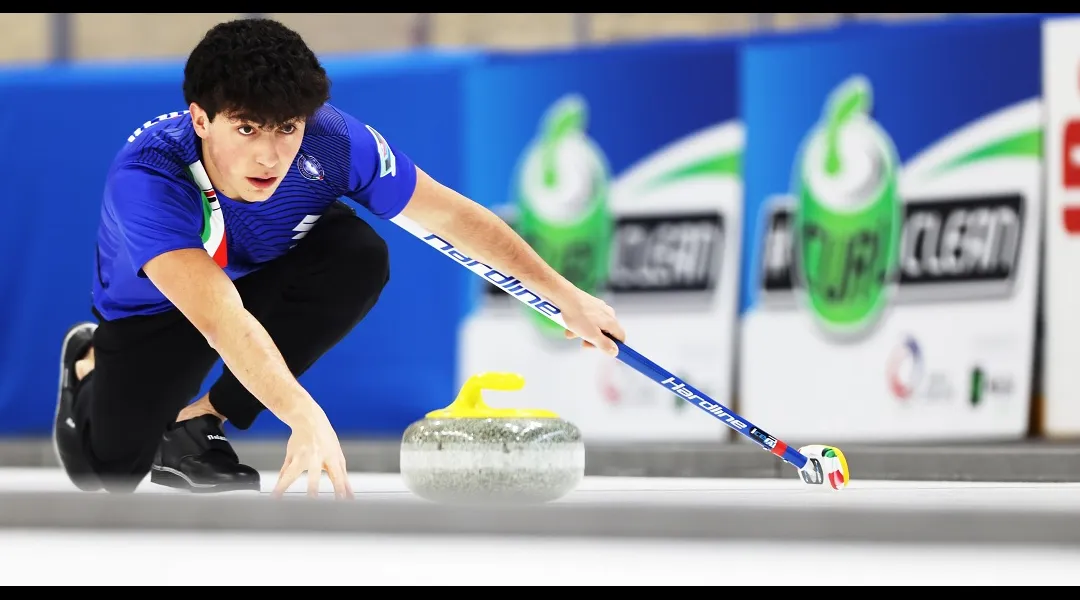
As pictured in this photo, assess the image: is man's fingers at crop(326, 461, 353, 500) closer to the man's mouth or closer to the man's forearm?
the man's forearm

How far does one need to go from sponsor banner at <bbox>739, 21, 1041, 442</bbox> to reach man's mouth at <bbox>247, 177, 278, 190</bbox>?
2.57 meters

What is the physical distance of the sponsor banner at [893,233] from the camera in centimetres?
421

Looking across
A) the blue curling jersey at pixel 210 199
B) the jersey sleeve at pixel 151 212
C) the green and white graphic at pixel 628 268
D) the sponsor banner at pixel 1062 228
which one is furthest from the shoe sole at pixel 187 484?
the sponsor banner at pixel 1062 228

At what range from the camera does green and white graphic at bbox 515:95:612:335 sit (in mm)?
4789

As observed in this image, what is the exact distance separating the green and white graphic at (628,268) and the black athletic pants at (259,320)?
5.70 feet

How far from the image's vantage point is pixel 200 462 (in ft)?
8.55

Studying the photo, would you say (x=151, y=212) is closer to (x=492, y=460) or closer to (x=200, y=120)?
(x=200, y=120)

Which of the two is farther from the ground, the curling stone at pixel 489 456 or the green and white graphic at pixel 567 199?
the green and white graphic at pixel 567 199

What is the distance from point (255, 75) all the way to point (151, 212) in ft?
0.84

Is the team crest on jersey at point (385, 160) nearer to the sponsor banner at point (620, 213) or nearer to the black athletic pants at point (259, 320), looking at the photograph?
the black athletic pants at point (259, 320)

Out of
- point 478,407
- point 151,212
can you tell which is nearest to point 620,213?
point 478,407

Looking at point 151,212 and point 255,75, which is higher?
point 255,75

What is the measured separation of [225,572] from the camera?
140cm

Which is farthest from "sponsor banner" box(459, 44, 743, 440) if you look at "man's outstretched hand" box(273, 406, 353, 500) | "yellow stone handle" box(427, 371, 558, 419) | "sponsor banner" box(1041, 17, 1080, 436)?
"man's outstretched hand" box(273, 406, 353, 500)
